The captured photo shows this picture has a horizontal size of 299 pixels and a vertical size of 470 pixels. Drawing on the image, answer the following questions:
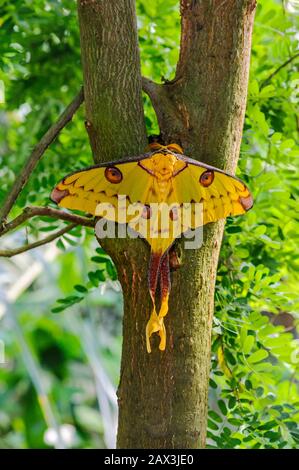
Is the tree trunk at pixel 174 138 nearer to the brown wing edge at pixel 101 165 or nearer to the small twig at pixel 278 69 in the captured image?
the brown wing edge at pixel 101 165

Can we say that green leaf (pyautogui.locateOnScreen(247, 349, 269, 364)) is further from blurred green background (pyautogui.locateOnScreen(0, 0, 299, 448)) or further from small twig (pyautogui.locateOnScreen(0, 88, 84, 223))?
small twig (pyautogui.locateOnScreen(0, 88, 84, 223))

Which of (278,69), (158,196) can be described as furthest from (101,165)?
(278,69)

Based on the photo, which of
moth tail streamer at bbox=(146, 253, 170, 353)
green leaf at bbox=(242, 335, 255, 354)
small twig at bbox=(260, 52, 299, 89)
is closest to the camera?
moth tail streamer at bbox=(146, 253, 170, 353)

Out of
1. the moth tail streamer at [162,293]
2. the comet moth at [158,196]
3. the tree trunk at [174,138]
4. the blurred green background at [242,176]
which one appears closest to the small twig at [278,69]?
the blurred green background at [242,176]

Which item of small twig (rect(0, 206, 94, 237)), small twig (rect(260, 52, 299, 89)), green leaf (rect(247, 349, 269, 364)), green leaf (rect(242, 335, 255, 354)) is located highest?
small twig (rect(260, 52, 299, 89))

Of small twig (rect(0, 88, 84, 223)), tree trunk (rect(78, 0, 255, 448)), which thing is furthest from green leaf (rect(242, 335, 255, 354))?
small twig (rect(0, 88, 84, 223))
